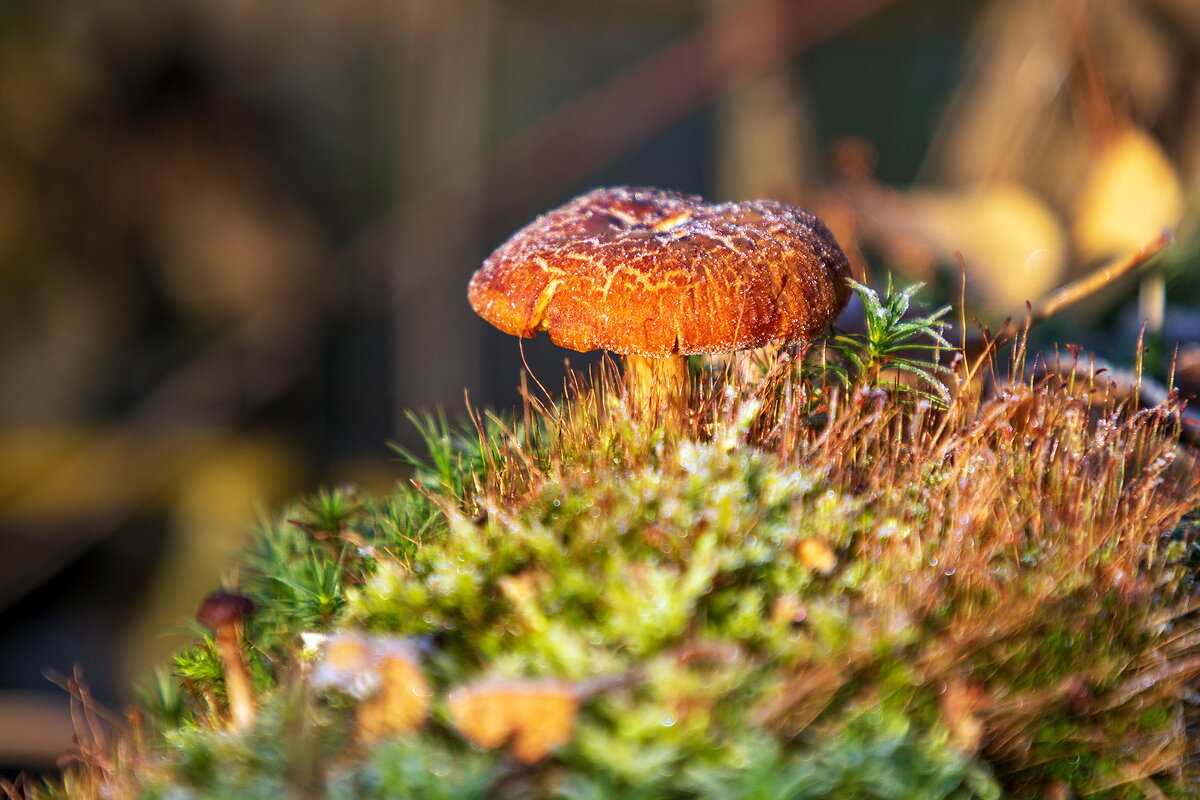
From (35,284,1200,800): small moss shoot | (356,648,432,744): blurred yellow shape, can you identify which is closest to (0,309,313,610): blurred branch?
(35,284,1200,800): small moss shoot

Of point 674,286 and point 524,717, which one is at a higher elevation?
point 674,286

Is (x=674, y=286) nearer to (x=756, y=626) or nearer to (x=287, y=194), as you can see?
(x=756, y=626)

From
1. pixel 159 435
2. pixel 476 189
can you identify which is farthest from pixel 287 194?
pixel 159 435

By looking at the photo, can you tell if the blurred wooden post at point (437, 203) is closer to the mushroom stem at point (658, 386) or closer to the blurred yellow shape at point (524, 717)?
the mushroom stem at point (658, 386)

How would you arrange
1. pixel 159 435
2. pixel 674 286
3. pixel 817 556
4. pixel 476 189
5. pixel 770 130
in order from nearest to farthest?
→ 1. pixel 817 556
2. pixel 674 286
3. pixel 770 130
4. pixel 159 435
5. pixel 476 189

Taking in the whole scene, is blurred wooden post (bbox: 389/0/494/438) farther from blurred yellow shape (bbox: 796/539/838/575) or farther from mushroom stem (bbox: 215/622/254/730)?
blurred yellow shape (bbox: 796/539/838/575)

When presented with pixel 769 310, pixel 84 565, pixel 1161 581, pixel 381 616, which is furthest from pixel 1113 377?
pixel 84 565
